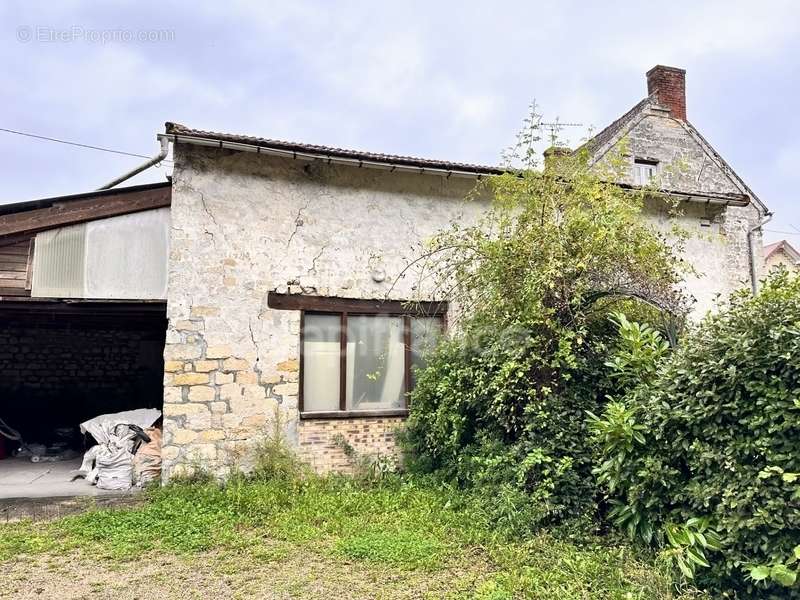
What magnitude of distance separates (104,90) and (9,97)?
1936mm

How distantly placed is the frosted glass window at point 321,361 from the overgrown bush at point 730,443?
3.73m

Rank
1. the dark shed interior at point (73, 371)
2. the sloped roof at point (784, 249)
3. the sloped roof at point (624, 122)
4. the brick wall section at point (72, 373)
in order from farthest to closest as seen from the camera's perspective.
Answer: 1. the sloped roof at point (784, 249)
2. the sloped roof at point (624, 122)
3. the brick wall section at point (72, 373)
4. the dark shed interior at point (73, 371)

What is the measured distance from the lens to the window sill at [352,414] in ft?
22.4

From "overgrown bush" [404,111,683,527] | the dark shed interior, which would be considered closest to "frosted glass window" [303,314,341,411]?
"overgrown bush" [404,111,683,527]

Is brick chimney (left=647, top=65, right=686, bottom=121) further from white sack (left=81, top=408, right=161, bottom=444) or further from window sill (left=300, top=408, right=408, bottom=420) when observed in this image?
white sack (left=81, top=408, right=161, bottom=444)

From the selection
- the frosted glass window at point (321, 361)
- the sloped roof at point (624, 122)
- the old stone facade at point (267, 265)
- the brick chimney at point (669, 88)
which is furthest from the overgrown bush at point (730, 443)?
the brick chimney at point (669, 88)

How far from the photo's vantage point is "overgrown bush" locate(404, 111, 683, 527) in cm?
512

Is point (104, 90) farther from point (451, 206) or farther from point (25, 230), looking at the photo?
point (451, 206)

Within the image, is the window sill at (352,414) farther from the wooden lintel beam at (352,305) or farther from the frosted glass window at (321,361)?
the wooden lintel beam at (352,305)

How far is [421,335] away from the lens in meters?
7.43

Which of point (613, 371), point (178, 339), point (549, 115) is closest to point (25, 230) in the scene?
point (178, 339)

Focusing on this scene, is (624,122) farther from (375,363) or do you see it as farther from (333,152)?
(375,363)

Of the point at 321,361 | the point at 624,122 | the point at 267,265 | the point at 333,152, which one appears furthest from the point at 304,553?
the point at 624,122

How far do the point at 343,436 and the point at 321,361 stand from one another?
105 cm
